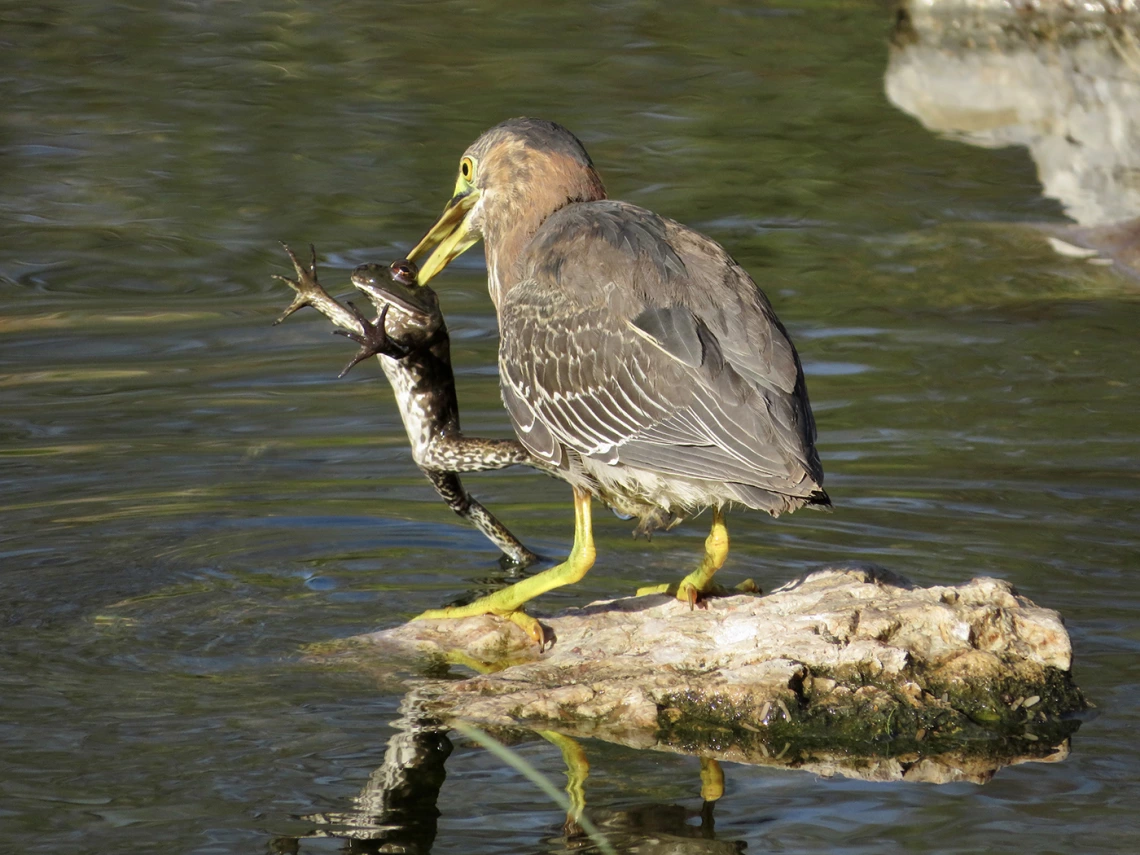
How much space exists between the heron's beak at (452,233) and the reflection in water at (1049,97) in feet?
17.4

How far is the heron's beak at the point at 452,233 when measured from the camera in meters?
6.85

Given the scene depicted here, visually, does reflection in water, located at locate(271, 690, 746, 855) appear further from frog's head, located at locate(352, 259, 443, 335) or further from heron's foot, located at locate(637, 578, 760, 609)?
frog's head, located at locate(352, 259, 443, 335)

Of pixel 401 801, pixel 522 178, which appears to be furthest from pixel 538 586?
pixel 522 178

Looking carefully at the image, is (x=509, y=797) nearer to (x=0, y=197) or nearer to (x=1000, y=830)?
(x=1000, y=830)

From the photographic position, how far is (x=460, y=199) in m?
6.86

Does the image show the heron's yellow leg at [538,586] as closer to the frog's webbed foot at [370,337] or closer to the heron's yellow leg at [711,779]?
the heron's yellow leg at [711,779]

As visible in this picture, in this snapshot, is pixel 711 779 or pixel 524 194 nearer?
pixel 711 779

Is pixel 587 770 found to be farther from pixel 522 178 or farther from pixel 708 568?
pixel 522 178

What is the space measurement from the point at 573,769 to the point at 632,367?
1435 mm

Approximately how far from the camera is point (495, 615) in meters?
6.09

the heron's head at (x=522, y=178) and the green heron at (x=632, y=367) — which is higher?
the heron's head at (x=522, y=178)

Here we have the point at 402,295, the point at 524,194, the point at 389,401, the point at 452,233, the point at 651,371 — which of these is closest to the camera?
the point at 651,371

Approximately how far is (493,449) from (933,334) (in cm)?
374

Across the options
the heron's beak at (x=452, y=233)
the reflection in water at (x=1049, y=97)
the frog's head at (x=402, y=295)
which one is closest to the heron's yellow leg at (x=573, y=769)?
the frog's head at (x=402, y=295)
